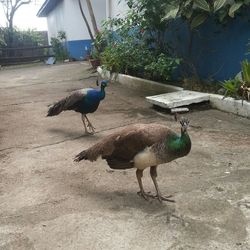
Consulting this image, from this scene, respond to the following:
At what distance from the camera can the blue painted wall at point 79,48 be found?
18.7 m

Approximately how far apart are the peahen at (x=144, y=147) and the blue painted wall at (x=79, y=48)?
48.9ft

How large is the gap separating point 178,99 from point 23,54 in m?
18.7

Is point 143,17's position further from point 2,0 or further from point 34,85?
point 2,0

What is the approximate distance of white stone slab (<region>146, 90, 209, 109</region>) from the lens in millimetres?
6930

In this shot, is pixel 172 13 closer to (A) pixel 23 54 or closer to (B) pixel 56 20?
(B) pixel 56 20

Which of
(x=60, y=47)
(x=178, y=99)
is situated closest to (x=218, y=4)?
(x=178, y=99)

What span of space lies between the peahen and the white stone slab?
10.8 feet

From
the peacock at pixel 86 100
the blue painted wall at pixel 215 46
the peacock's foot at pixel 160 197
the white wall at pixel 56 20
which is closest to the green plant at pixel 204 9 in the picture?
the blue painted wall at pixel 215 46

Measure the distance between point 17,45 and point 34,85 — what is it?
43.0 feet

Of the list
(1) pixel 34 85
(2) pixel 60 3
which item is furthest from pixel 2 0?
(1) pixel 34 85

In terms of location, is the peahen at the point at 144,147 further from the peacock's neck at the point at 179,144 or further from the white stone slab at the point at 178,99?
the white stone slab at the point at 178,99

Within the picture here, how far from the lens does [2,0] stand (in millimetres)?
27125

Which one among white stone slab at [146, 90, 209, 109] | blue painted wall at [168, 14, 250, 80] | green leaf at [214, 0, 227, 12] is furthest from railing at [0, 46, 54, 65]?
green leaf at [214, 0, 227, 12]

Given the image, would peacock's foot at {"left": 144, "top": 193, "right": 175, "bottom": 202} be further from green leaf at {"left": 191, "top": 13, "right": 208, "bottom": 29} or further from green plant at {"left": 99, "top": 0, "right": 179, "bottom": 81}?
green plant at {"left": 99, "top": 0, "right": 179, "bottom": 81}
